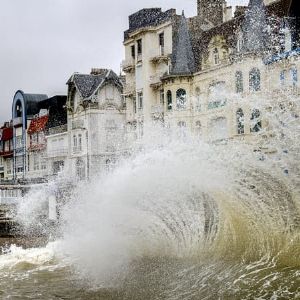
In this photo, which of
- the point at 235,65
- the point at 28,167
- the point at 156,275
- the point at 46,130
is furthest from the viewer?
the point at 28,167

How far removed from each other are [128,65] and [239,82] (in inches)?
593

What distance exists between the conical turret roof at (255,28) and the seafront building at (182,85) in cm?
7

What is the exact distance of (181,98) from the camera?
47.8 metres

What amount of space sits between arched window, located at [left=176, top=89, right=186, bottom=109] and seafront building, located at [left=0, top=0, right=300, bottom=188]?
8 centimetres

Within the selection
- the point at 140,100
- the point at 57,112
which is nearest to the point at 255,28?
the point at 140,100

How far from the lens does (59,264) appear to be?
852 inches

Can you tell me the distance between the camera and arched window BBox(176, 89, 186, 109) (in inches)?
1868

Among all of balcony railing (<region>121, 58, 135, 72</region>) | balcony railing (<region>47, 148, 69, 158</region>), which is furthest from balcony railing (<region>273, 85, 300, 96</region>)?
balcony railing (<region>47, 148, 69, 158</region>)

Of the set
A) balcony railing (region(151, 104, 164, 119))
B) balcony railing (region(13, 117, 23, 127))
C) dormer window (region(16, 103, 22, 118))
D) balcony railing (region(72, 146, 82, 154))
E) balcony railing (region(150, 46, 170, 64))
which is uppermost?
dormer window (region(16, 103, 22, 118))

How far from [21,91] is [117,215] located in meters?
66.7

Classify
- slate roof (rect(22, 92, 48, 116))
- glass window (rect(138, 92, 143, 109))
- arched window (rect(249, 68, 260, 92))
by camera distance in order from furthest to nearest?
slate roof (rect(22, 92, 48, 116)) → glass window (rect(138, 92, 143, 109)) → arched window (rect(249, 68, 260, 92))

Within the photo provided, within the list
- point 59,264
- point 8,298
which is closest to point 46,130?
point 59,264

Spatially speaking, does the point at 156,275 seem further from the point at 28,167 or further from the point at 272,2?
the point at 28,167

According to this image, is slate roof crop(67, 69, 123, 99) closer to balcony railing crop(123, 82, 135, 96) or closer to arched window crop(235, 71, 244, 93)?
balcony railing crop(123, 82, 135, 96)
